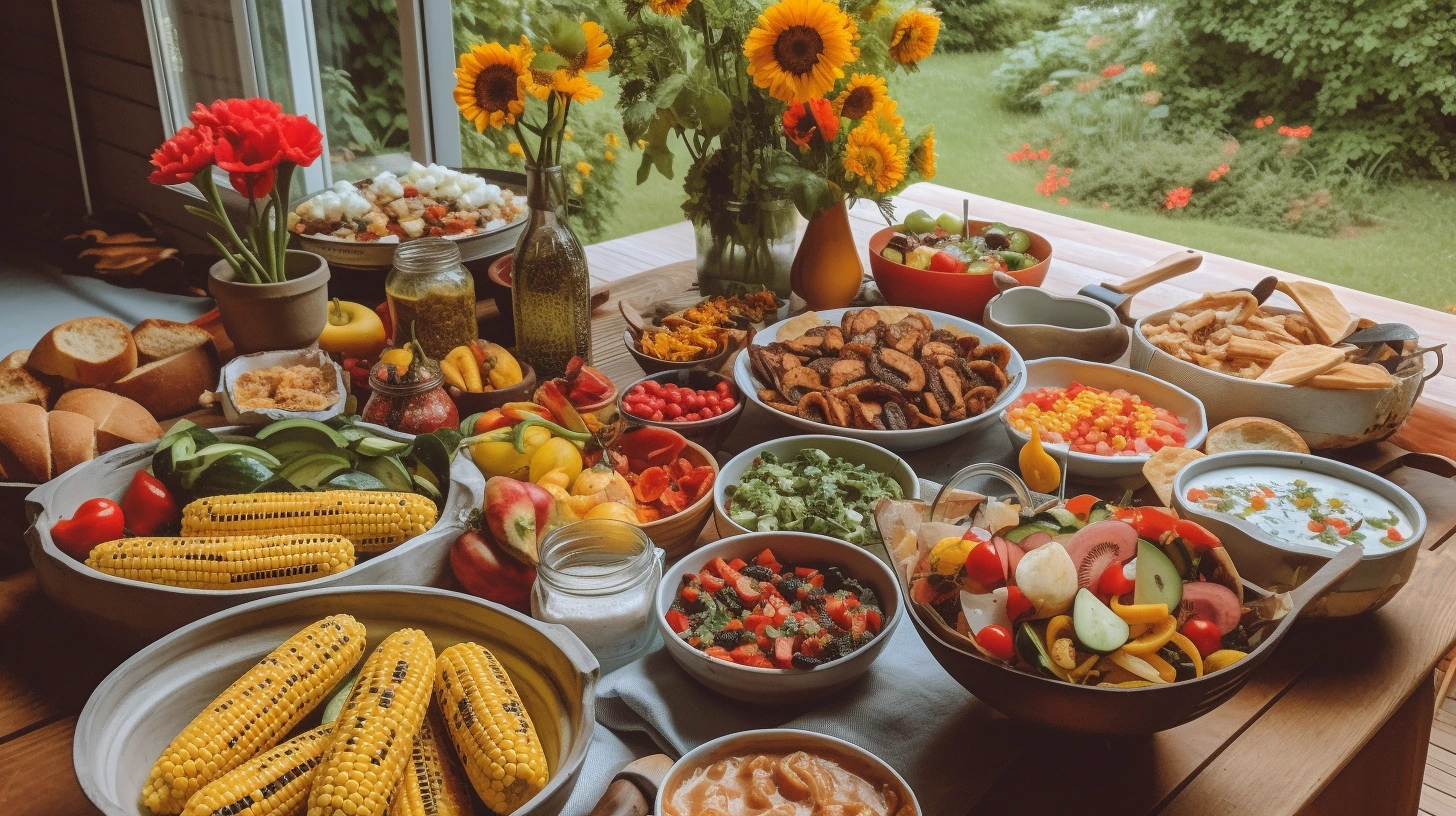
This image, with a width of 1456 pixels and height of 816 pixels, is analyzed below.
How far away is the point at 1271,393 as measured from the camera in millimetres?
2018

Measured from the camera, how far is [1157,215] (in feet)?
23.7

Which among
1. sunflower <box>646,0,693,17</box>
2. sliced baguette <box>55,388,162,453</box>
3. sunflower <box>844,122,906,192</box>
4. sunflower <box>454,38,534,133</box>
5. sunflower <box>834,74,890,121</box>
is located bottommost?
sliced baguette <box>55,388,162,453</box>

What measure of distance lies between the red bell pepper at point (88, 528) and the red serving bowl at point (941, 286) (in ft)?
6.18

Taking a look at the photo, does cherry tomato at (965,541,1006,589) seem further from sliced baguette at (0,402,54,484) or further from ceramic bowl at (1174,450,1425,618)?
sliced baguette at (0,402,54,484)

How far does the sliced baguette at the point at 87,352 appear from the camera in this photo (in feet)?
6.57

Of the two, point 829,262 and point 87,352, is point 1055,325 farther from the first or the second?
point 87,352

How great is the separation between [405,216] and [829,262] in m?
1.14

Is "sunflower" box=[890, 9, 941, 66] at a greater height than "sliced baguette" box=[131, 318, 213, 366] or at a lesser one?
greater

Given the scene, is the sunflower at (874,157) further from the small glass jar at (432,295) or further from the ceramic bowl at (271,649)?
the ceramic bowl at (271,649)

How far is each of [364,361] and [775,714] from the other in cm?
138

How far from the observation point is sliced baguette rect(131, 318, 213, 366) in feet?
7.12

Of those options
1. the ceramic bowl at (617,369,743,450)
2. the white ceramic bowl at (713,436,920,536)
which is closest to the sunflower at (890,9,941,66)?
the ceramic bowl at (617,369,743,450)

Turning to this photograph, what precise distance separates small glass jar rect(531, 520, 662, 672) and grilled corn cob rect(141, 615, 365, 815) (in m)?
→ 0.28

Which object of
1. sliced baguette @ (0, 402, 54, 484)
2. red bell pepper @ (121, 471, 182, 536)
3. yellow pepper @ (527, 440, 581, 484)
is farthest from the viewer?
yellow pepper @ (527, 440, 581, 484)
